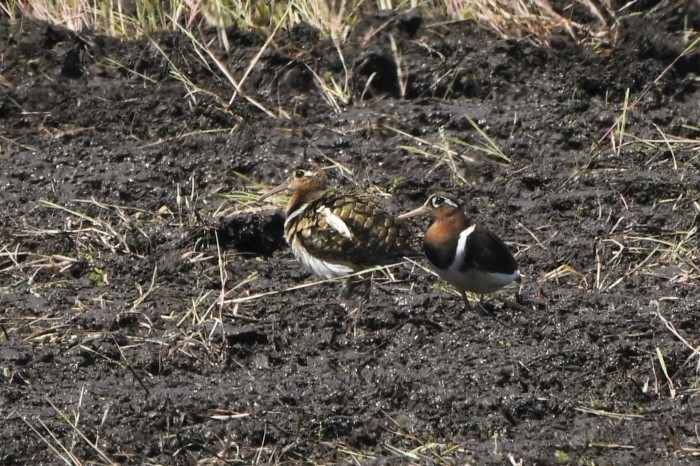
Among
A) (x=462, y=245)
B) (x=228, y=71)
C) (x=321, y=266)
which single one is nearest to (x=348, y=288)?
(x=321, y=266)

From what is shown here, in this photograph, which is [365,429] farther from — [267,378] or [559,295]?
[559,295]

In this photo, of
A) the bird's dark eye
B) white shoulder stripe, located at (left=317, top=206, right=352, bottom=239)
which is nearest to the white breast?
white shoulder stripe, located at (left=317, top=206, right=352, bottom=239)

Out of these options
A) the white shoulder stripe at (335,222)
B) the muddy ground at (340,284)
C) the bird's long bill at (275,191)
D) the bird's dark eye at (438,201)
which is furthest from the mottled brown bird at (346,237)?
the bird's long bill at (275,191)

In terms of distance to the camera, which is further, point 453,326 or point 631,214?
point 631,214

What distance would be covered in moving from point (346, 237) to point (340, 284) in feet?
0.88

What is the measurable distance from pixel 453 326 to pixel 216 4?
154 inches

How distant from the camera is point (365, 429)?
198 inches

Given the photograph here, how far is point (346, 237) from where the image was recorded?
21.7ft

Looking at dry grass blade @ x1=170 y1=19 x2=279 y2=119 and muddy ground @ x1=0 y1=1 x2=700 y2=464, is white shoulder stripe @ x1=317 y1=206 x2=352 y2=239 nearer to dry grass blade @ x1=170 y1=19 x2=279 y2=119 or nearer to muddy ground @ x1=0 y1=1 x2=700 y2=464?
muddy ground @ x1=0 y1=1 x2=700 y2=464

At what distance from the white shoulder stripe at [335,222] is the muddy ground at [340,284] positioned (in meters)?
0.30

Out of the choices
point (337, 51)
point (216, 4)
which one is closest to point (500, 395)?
point (337, 51)

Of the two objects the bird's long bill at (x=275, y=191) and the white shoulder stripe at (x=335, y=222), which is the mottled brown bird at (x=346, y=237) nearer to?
the white shoulder stripe at (x=335, y=222)

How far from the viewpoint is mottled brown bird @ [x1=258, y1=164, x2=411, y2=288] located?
21.7ft

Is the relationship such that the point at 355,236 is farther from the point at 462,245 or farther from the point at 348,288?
the point at 462,245
